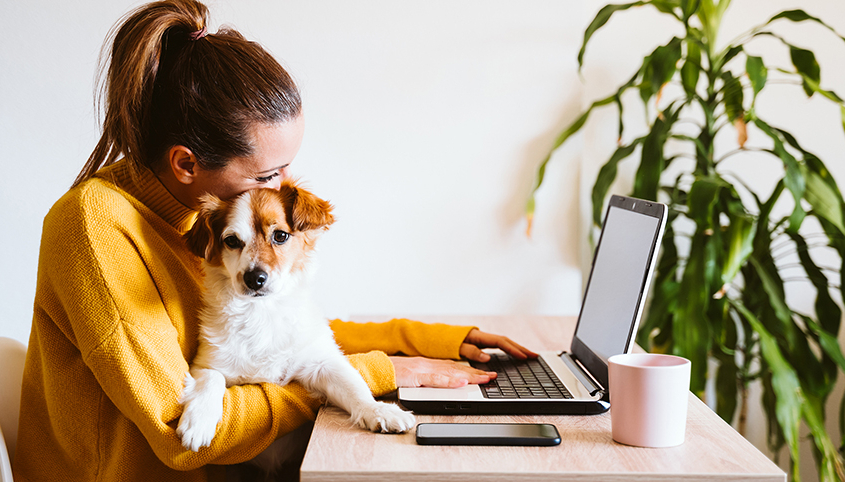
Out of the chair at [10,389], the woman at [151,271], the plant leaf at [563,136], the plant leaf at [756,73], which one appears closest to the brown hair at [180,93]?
the woman at [151,271]

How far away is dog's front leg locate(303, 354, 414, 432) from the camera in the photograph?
0.84 m

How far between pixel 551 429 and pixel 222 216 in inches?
25.5

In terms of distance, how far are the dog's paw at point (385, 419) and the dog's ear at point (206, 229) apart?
1.32ft

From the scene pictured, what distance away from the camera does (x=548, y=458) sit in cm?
74

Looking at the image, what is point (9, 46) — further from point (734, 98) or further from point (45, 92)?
point (734, 98)

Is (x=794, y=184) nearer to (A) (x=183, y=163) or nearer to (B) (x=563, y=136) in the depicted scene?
(B) (x=563, y=136)

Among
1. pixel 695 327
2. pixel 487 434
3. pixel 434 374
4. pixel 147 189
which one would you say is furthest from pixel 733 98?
pixel 147 189

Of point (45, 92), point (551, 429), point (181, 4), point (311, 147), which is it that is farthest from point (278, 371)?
point (45, 92)

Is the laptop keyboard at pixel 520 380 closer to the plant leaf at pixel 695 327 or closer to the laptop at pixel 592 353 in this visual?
the laptop at pixel 592 353

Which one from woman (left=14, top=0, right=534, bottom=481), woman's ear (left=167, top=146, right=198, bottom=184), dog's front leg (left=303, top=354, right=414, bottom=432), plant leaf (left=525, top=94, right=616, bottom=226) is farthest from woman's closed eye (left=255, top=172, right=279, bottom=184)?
plant leaf (left=525, top=94, right=616, bottom=226)

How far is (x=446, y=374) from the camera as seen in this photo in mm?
1027

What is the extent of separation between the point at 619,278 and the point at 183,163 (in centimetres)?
79

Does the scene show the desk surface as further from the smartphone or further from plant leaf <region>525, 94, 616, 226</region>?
plant leaf <region>525, 94, 616, 226</region>

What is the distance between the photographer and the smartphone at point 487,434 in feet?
2.56
